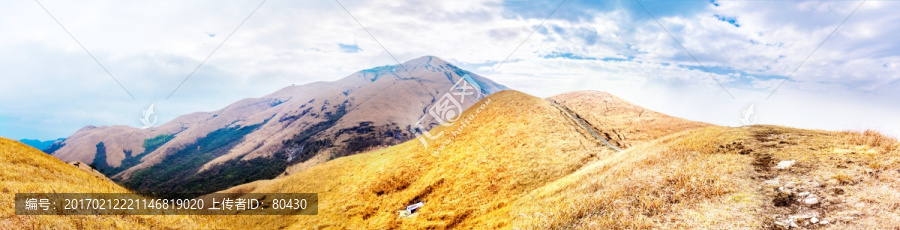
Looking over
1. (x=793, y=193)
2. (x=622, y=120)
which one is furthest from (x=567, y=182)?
(x=622, y=120)

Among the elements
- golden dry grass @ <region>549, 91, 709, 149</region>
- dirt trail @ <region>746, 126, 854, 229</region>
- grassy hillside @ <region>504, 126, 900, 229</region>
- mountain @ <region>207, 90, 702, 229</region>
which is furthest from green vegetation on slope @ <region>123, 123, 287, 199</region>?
dirt trail @ <region>746, 126, 854, 229</region>

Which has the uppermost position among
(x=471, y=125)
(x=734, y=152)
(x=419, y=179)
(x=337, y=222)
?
(x=471, y=125)

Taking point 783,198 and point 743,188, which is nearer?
point 783,198

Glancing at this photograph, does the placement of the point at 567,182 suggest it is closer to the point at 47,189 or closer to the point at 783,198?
the point at 783,198

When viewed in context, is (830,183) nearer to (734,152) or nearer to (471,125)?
(734,152)

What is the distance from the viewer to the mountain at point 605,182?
30.1 feet

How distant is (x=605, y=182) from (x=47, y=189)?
802 inches

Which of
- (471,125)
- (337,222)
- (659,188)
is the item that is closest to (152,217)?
(337,222)

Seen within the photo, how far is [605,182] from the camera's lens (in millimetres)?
13578

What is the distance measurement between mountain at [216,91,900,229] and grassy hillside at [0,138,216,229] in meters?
9.19

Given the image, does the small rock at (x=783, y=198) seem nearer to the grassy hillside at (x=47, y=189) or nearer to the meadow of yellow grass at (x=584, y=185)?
the meadow of yellow grass at (x=584, y=185)

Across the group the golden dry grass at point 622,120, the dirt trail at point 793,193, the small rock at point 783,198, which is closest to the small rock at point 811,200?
the dirt trail at point 793,193

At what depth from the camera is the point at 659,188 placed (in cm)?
1155

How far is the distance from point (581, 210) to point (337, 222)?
14.9 m
